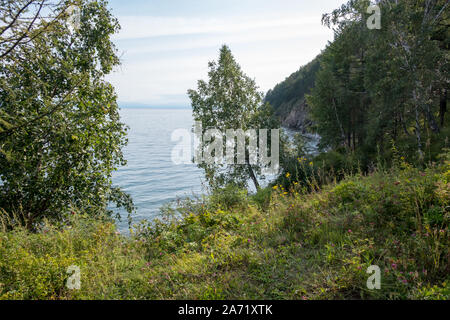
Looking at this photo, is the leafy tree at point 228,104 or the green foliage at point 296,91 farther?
the green foliage at point 296,91

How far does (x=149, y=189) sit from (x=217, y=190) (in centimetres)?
1918

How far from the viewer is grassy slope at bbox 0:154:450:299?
3.34 m

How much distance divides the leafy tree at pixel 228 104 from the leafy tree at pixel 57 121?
10676 millimetres

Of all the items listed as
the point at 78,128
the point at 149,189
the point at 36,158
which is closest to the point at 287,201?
the point at 78,128

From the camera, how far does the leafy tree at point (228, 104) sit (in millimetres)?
19422

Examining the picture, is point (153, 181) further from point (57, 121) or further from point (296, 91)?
point (296, 91)

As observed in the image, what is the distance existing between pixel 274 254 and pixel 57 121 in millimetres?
5867

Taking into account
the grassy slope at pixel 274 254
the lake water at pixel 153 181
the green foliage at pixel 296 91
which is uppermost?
the green foliage at pixel 296 91
